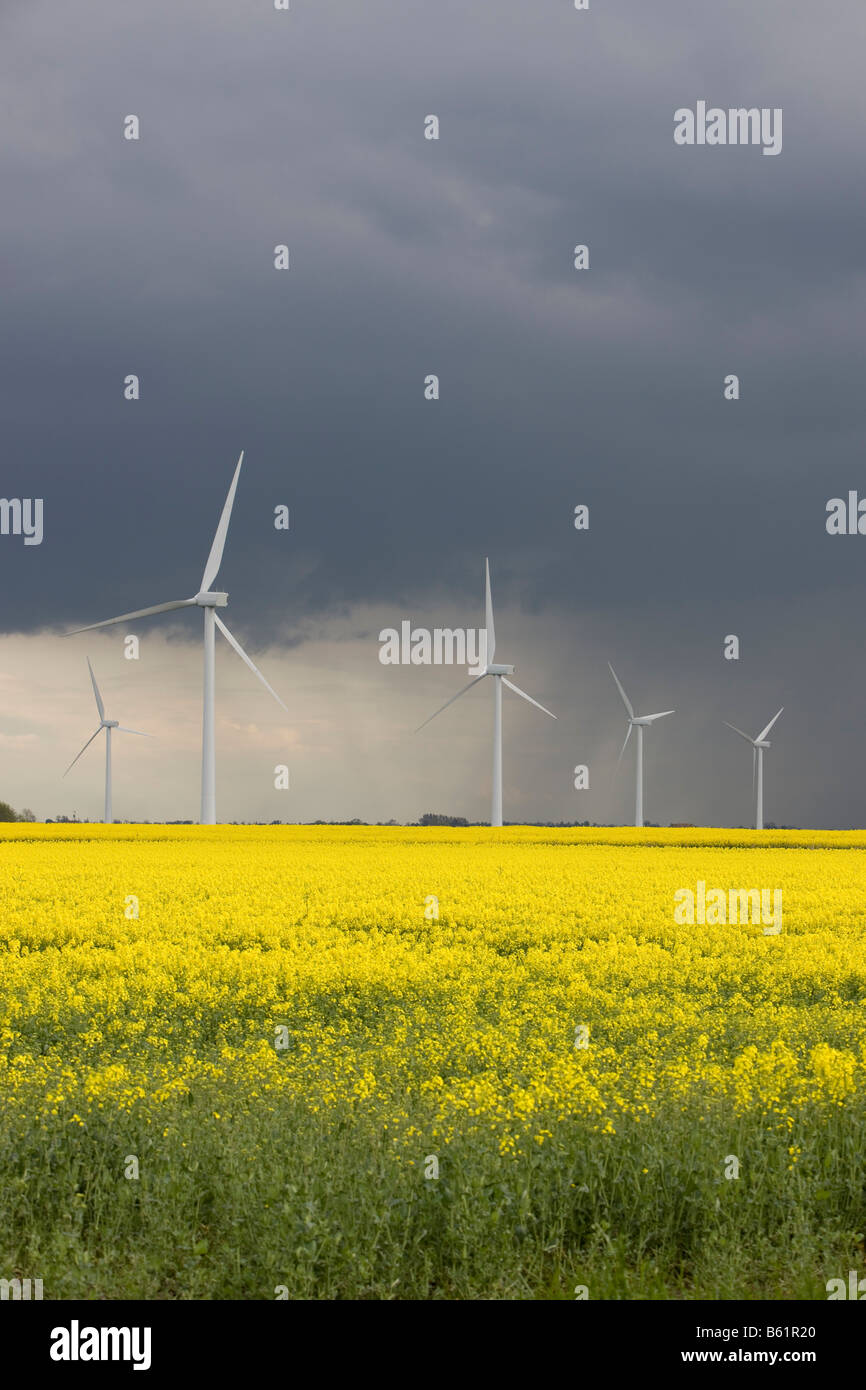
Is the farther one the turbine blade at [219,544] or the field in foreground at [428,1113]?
the turbine blade at [219,544]

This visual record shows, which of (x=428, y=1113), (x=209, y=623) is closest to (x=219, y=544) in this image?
(x=209, y=623)

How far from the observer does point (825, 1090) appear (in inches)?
416

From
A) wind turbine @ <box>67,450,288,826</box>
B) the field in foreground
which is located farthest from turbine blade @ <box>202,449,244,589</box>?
the field in foreground

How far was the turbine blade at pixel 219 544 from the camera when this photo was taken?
2438 inches

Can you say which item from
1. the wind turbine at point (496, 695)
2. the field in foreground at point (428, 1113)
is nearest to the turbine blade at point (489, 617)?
the wind turbine at point (496, 695)

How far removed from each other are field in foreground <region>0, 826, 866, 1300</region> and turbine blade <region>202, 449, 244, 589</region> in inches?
Result: 1690

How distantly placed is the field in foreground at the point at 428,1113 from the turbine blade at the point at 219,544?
4293 centimetres

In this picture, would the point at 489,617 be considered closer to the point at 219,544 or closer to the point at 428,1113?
the point at 219,544

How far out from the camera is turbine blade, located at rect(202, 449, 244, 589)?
61938mm

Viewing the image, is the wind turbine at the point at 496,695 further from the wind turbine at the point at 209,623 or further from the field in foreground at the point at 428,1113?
the field in foreground at the point at 428,1113

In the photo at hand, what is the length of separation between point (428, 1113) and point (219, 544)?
185 ft
